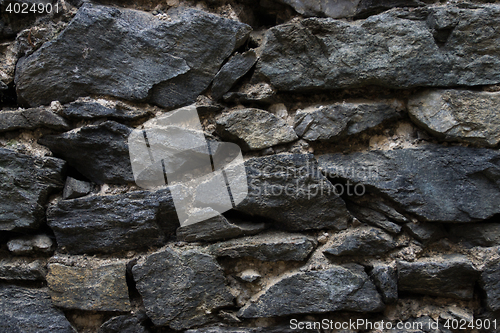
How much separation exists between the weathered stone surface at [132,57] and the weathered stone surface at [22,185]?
1.12ft

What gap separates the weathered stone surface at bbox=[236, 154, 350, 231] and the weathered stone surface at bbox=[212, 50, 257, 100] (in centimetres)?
41

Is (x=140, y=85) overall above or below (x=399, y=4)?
below

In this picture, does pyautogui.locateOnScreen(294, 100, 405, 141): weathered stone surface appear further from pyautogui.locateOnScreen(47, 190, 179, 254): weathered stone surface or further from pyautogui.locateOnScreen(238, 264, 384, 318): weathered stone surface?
pyautogui.locateOnScreen(47, 190, 179, 254): weathered stone surface

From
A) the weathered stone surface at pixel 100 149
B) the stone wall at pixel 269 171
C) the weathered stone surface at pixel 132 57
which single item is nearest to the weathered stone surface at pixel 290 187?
the stone wall at pixel 269 171

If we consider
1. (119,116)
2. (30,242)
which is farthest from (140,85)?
(30,242)

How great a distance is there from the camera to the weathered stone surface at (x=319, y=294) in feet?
4.56

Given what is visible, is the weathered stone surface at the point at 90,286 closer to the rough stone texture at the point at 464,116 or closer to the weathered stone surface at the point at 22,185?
the weathered stone surface at the point at 22,185

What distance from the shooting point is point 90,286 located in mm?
1479

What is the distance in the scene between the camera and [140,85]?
1531 mm

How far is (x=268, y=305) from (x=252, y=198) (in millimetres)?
497

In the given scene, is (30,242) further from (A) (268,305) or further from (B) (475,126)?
(B) (475,126)

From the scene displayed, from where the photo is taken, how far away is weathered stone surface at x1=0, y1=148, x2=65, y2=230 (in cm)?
152

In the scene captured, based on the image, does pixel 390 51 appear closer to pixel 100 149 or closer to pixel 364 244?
pixel 364 244

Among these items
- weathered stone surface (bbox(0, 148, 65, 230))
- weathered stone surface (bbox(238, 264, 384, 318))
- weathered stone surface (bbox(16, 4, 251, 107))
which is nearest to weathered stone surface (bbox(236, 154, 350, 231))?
weathered stone surface (bbox(238, 264, 384, 318))
